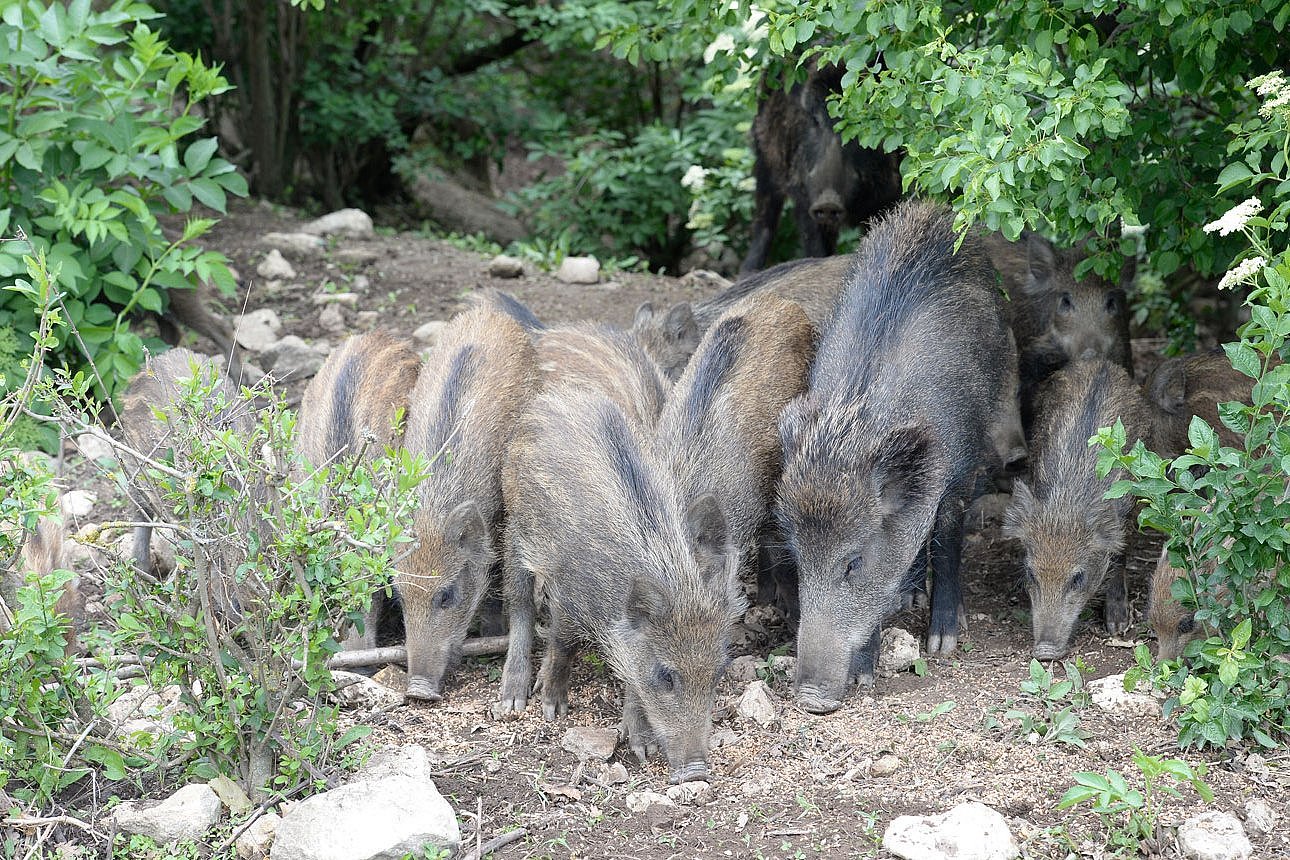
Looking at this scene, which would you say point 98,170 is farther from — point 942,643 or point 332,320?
point 942,643

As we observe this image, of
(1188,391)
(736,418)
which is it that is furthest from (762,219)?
(736,418)

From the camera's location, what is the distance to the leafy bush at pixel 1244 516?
349 centimetres

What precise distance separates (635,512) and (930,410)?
3.97 ft

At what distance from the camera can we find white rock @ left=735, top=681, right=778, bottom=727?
4.04 m

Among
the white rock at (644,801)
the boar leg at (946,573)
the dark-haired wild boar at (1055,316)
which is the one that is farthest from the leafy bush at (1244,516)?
the dark-haired wild boar at (1055,316)

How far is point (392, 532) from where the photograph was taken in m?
3.19

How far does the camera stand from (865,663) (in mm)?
4344

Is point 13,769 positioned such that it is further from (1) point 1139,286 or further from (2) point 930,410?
(1) point 1139,286

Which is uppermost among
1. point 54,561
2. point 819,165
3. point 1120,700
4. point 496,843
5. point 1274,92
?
point 1274,92

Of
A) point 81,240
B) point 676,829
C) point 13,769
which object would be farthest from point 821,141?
point 13,769

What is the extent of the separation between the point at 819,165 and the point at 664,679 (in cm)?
373

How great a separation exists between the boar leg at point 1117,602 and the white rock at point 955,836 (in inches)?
59.3

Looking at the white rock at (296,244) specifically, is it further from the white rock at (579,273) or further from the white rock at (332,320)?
the white rock at (579,273)

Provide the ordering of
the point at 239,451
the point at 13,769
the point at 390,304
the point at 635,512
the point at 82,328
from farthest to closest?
the point at 390,304
the point at 82,328
the point at 635,512
the point at 13,769
the point at 239,451
